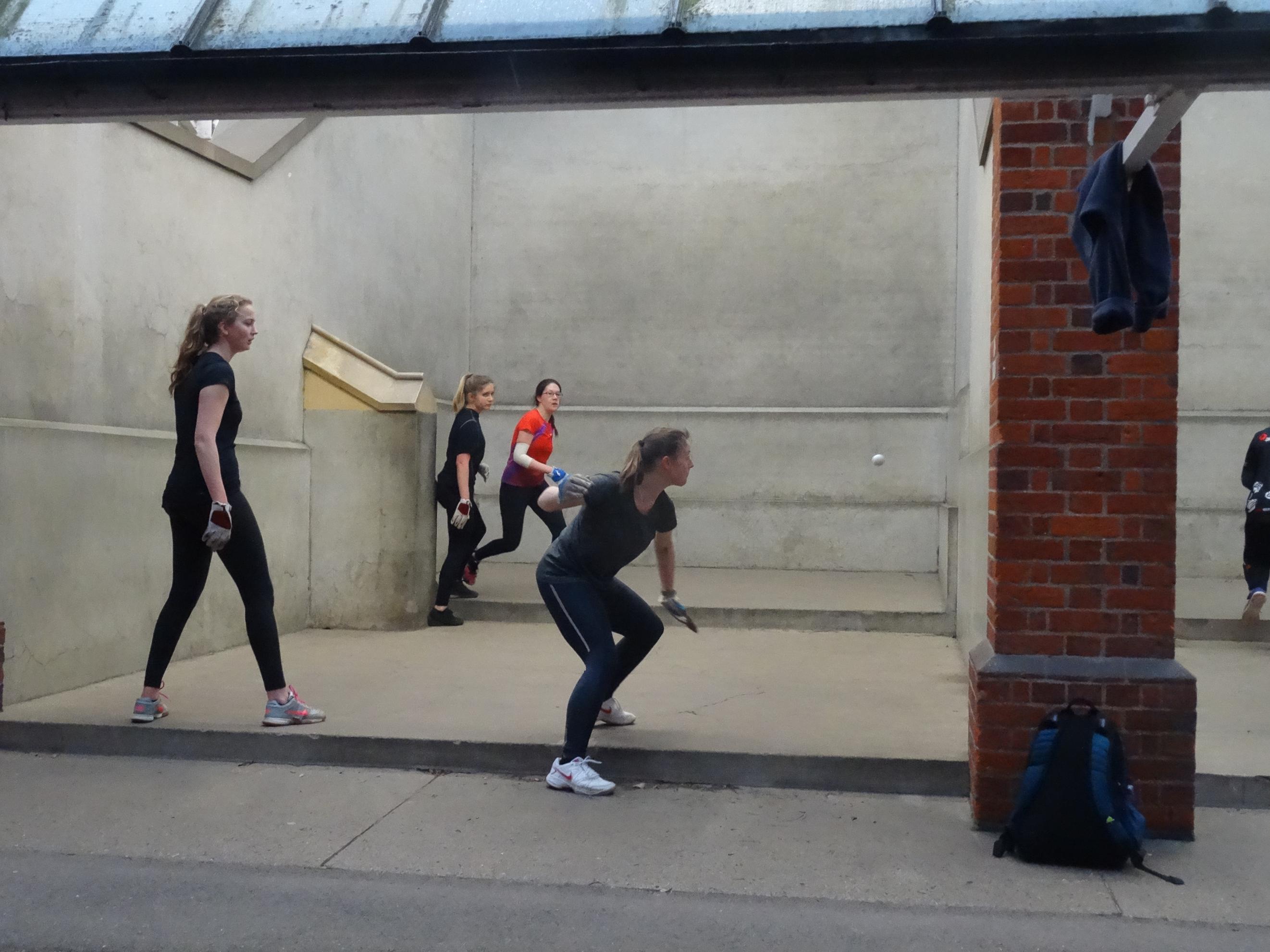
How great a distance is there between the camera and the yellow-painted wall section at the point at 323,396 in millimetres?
8430

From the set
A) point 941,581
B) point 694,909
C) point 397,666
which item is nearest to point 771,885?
point 694,909

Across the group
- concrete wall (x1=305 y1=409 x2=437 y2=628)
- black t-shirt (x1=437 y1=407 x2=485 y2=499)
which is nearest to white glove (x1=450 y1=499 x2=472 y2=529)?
black t-shirt (x1=437 y1=407 x2=485 y2=499)

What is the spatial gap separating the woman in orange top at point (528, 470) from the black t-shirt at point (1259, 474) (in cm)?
474

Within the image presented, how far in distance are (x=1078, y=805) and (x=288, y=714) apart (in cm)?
334

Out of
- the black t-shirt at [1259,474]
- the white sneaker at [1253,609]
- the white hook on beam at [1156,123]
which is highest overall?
the white hook on beam at [1156,123]

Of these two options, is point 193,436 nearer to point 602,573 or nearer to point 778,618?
point 602,573

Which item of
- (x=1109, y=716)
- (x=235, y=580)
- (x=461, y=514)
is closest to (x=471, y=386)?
(x=461, y=514)

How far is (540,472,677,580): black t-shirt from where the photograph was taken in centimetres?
487

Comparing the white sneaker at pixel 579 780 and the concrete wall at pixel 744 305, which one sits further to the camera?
the concrete wall at pixel 744 305

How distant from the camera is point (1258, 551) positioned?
25.7ft

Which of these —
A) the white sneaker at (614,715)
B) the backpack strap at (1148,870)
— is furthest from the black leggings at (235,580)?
the backpack strap at (1148,870)

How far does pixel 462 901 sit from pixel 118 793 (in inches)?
74.5

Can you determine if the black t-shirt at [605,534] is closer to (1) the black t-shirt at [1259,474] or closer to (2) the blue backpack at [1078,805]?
(2) the blue backpack at [1078,805]

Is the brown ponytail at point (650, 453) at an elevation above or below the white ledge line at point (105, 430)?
below
